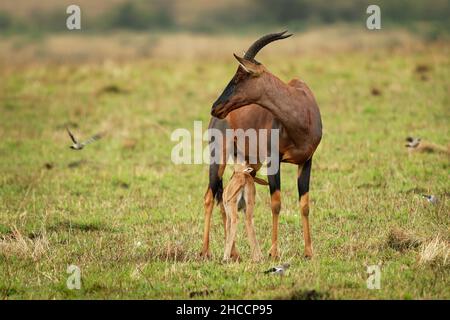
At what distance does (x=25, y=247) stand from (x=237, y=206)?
99.4 inches

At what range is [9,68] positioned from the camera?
102 ft

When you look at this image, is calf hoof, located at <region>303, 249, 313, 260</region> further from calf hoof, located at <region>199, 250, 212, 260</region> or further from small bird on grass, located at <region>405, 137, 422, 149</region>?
small bird on grass, located at <region>405, 137, 422, 149</region>

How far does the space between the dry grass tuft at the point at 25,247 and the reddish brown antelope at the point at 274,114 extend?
6.18 ft

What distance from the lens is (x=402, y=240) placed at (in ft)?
32.2

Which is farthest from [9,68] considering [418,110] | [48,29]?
[48,29]

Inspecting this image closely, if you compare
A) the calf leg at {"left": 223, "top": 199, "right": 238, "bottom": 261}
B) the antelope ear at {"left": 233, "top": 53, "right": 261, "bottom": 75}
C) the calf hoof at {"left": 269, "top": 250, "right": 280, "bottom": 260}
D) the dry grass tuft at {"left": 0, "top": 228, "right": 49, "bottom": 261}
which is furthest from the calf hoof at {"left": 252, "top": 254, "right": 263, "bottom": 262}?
the dry grass tuft at {"left": 0, "top": 228, "right": 49, "bottom": 261}

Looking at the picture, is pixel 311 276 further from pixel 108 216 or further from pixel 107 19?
pixel 107 19

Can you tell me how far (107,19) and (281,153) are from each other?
182 feet

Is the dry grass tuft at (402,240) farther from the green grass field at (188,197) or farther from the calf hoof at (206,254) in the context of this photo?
the calf hoof at (206,254)

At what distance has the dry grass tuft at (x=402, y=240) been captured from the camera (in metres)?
9.77

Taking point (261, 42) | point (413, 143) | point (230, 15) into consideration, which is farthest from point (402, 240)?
point (230, 15)

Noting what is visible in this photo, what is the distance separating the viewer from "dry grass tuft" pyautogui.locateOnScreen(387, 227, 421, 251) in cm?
977

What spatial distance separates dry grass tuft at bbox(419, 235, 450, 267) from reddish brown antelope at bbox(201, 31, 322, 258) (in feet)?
4.28

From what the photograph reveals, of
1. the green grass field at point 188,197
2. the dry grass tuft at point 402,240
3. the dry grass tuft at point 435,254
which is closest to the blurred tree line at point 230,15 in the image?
the green grass field at point 188,197
